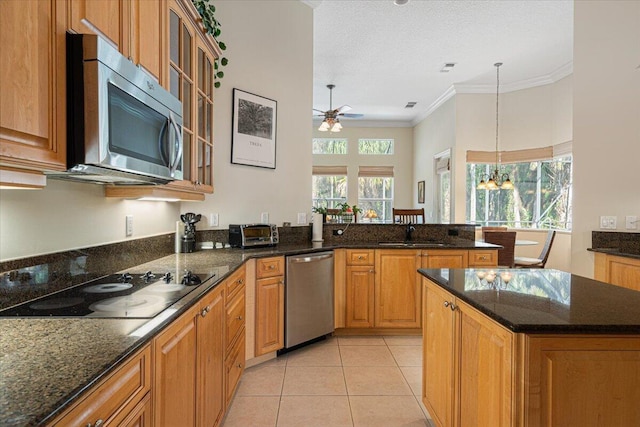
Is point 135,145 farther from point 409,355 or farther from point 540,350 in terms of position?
point 409,355

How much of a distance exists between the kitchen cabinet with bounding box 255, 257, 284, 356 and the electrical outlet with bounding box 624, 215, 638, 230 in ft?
9.91

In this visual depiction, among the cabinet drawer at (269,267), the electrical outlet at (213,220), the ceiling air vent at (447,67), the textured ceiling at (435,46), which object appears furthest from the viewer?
the ceiling air vent at (447,67)

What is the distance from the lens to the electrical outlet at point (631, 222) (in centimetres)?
311

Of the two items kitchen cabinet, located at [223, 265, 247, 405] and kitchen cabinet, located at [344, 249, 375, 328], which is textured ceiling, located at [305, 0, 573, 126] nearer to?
kitchen cabinet, located at [344, 249, 375, 328]

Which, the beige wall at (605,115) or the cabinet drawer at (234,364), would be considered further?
the beige wall at (605,115)

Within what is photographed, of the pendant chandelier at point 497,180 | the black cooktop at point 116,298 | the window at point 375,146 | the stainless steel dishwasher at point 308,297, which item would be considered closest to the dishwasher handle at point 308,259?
the stainless steel dishwasher at point 308,297

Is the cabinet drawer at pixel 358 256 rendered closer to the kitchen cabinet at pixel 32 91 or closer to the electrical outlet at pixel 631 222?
the electrical outlet at pixel 631 222

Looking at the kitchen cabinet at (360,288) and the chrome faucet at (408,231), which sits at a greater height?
the chrome faucet at (408,231)

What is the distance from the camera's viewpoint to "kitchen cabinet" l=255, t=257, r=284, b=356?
110 inches

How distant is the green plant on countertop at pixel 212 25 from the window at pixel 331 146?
18.9ft

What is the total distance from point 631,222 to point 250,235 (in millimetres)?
3333

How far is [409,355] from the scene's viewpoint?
3.17m

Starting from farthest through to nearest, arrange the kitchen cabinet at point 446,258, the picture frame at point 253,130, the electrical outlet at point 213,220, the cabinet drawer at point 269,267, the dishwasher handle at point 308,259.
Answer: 1. the kitchen cabinet at point 446,258
2. the picture frame at point 253,130
3. the electrical outlet at point 213,220
4. the dishwasher handle at point 308,259
5. the cabinet drawer at point 269,267

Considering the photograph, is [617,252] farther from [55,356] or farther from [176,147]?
[55,356]
